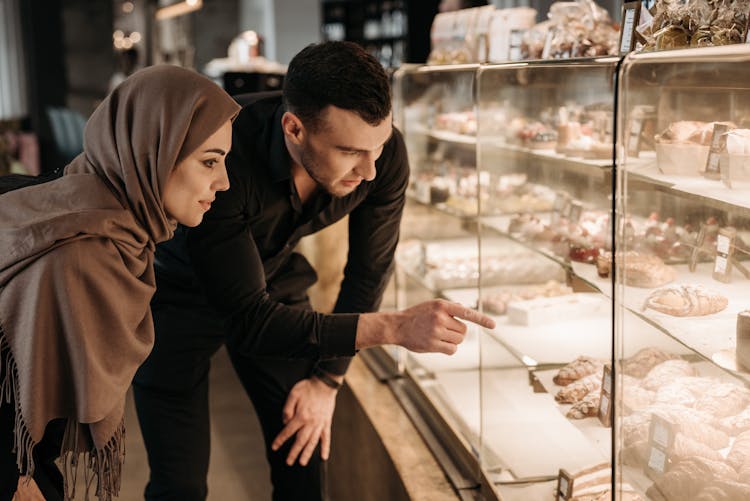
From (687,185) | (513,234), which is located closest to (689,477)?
(687,185)

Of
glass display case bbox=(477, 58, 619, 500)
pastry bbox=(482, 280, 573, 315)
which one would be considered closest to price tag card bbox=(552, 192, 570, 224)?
glass display case bbox=(477, 58, 619, 500)

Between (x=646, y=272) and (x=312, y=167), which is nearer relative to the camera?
(x=646, y=272)

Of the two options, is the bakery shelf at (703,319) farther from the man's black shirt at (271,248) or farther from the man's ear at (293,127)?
the man's ear at (293,127)

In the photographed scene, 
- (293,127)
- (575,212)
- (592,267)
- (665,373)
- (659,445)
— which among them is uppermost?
(293,127)

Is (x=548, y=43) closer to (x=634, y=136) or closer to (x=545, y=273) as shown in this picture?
(x=545, y=273)

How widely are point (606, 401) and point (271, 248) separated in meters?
0.96

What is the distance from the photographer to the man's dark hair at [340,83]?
1.91 meters

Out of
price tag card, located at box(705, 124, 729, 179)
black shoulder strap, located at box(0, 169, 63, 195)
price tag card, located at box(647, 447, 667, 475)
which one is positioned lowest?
price tag card, located at box(647, 447, 667, 475)

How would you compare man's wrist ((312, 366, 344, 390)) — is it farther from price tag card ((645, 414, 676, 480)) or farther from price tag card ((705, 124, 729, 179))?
price tag card ((705, 124, 729, 179))

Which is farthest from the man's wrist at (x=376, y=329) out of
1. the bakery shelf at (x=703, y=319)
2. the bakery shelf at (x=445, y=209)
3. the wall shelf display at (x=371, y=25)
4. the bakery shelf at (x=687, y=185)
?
the wall shelf display at (x=371, y=25)

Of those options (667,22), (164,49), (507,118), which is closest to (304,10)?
(164,49)

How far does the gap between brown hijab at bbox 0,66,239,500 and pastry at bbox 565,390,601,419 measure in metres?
1.03

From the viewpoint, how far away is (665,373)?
1.75m

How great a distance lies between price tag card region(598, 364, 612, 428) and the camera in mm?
1935
